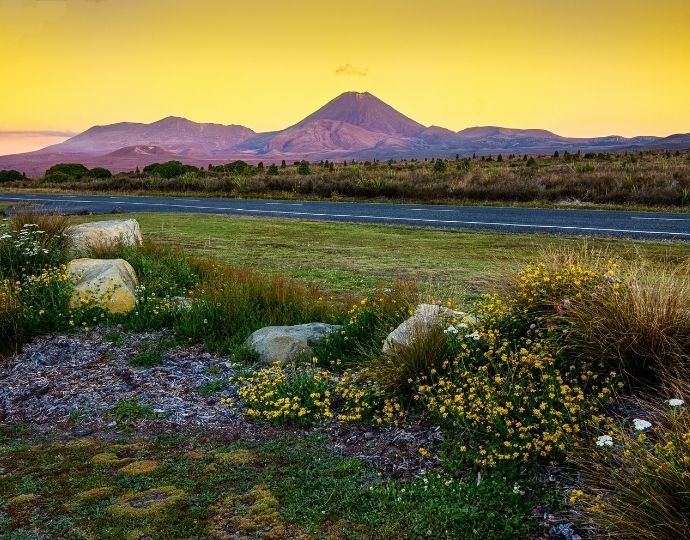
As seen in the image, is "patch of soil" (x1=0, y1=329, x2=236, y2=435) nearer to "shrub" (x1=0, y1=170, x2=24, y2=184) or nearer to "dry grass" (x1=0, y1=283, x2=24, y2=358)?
"dry grass" (x1=0, y1=283, x2=24, y2=358)

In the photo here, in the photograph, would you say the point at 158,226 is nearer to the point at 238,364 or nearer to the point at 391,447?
the point at 238,364

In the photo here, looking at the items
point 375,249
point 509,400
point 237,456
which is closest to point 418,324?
point 509,400

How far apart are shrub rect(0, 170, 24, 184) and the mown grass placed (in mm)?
61250

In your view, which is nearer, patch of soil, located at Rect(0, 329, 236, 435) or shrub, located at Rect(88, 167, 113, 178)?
patch of soil, located at Rect(0, 329, 236, 435)

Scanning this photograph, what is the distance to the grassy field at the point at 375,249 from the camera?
10414 mm

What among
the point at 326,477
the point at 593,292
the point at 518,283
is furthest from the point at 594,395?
the point at 326,477

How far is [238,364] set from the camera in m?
6.73

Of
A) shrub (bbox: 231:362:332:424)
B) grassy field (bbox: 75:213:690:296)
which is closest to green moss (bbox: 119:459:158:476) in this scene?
shrub (bbox: 231:362:332:424)

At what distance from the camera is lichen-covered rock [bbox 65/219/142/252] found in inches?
434

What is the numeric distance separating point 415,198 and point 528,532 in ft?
79.2

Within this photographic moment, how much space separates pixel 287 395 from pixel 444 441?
1620 millimetres

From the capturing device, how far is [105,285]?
8672 millimetres

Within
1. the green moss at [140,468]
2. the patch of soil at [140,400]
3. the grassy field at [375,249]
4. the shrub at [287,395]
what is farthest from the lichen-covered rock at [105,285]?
the green moss at [140,468]

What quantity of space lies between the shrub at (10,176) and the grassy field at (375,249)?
1854 inches
